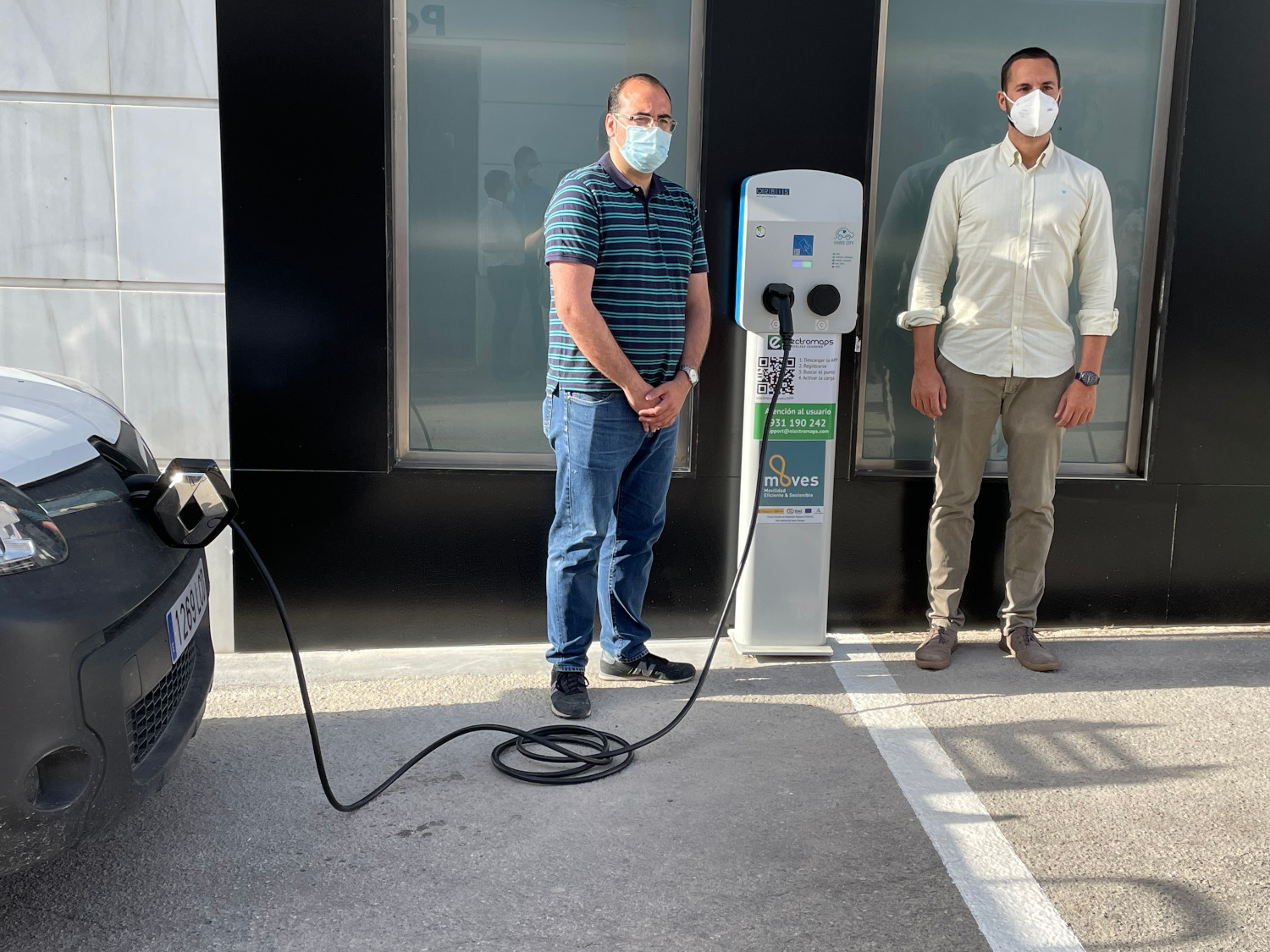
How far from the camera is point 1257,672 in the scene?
441 centimetres

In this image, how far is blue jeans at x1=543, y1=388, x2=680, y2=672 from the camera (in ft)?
12.4

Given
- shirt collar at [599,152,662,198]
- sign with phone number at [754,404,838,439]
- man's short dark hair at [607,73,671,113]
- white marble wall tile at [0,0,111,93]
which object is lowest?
sign with phone number at [754,404,838,439]

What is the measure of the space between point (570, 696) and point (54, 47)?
3.05 m

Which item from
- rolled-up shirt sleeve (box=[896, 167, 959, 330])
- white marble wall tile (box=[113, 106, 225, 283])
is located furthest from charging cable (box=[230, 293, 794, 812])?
rolled-up shirt sleeve (box=[896, 167, 959, 330])

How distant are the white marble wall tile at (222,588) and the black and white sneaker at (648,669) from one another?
1.57m

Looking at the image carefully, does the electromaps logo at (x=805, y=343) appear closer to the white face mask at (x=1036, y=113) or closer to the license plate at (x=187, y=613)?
the white face mask at (x=1036, y=113)

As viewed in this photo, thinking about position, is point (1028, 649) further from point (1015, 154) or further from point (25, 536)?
point (25, 536)

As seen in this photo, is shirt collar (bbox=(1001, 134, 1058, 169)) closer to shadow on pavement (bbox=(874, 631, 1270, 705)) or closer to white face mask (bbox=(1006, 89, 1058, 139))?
white face mask (bbox=(1006, 89, 1058, 139))

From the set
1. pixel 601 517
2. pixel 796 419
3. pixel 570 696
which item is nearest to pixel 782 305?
pixel 796 419

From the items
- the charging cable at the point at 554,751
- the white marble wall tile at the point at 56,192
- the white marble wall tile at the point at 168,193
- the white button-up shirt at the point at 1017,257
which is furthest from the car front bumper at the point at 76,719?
the white button-up shirt at the point at 1017,257

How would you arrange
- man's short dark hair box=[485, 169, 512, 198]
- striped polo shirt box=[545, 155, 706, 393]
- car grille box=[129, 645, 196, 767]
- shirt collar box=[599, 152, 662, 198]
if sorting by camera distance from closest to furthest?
1. car grille box=[129, 645, 196, 767]
2. striped polo shirt box=[545, 155, 706, 393]
3. shirt collar box=[599, 152, 662, 198]
4. man's short dark hair box=[485, 169, 512, 198]

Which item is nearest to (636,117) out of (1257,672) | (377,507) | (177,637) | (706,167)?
(706,167)

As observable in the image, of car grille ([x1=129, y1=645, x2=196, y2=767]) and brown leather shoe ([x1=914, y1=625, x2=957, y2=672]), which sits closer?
car grille ([x1=129, y1=645, x2=196, y2=767])

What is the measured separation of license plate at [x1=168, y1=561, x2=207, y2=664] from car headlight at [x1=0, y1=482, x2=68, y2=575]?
1.34ft
